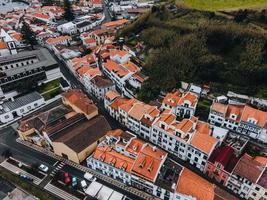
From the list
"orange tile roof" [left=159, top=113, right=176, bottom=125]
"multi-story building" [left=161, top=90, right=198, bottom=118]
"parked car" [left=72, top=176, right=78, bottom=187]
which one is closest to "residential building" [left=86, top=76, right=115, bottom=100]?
"multi-story building" [left=161, top=90, right=198, bottom=118]

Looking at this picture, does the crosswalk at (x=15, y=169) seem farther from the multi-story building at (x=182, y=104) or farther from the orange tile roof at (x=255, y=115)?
the orange tile roof at (x=255, y=115)

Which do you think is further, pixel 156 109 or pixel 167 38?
pixel 167 38

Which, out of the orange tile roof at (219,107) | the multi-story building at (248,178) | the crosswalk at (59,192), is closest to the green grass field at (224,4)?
the orange tile roof at (219,107)

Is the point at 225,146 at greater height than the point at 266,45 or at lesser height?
lesser

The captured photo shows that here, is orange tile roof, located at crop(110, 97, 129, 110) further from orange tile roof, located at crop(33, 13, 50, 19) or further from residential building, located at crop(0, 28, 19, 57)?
orange tile roof, located at crop(33, 13, 50, 19)

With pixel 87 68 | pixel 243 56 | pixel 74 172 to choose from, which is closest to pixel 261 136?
pixel 243 56

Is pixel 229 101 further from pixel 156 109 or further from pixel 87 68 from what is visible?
pixel 87 68

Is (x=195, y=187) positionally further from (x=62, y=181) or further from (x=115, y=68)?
(x=115, y=68)
